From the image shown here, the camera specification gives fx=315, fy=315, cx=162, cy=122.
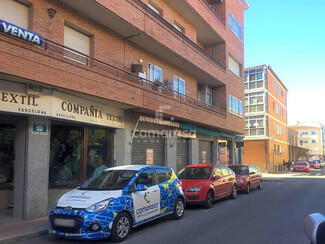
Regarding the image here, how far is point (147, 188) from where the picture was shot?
313 inches

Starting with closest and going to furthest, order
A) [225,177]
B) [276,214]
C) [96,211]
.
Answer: [96,211] → [276,214] → [225,177]

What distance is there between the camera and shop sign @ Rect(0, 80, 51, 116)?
8266 millimetres

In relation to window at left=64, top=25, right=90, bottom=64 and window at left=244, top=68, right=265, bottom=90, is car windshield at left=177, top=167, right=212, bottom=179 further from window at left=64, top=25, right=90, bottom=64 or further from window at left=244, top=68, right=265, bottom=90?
window at left=244, top=68, right=265, bottom=90

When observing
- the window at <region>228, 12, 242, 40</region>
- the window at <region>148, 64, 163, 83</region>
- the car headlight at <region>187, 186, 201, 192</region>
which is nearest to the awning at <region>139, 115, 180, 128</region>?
the window at <region>148, 64, 163, 83</region>

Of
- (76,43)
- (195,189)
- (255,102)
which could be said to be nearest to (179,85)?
(76,43)

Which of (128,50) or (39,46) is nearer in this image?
(39,46)

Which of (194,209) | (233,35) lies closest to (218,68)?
(233,35)

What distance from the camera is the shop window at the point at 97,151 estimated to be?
12272 millimetres

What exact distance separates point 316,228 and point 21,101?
808 cm

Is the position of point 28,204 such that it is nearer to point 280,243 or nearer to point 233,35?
point 280,243

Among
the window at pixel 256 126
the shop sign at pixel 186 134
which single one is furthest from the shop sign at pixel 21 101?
the window at pixel 256 126

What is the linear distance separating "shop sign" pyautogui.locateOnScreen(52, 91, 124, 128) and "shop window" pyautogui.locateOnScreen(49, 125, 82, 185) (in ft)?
3.00

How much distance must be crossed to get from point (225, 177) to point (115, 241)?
7106mm

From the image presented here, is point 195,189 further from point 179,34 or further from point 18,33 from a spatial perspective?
point 179,34
